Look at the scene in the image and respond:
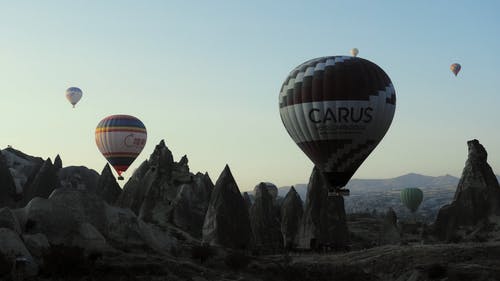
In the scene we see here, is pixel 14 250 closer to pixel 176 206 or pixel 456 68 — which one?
pixel 176 206

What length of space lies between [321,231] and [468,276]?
95.6 ft

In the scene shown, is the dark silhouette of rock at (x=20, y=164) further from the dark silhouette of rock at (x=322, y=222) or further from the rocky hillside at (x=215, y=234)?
the dark silhouette of rock at (x=322, y=222)

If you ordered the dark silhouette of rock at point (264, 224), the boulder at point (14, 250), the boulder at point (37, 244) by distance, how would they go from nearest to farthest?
1. the boulder at point (14, 250)
2. the boulder at point (37, 244)
3. the dark silhouette of rock at point (264, 224)

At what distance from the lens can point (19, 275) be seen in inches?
984

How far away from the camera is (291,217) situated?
6800cm

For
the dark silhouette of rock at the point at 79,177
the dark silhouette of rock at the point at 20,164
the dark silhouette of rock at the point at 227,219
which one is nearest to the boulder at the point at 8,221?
the dark silhouette of rock at the point at 227,219

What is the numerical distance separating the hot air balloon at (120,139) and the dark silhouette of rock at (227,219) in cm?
2331

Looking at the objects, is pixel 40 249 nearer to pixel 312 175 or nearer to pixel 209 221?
pixel 209 221

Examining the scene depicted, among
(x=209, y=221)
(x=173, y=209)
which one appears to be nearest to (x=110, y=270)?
(x=209, y=221)

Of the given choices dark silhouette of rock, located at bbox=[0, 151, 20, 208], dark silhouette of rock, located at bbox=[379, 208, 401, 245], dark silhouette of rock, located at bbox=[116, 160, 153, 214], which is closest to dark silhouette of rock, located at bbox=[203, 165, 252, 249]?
dark silhouette of rock, located at bbox=[379, 208, 401, 245]

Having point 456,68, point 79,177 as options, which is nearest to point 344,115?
point 456,68

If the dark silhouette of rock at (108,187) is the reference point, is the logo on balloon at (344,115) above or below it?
above

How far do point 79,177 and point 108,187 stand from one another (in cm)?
2507

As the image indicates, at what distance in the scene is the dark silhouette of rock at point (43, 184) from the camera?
264 ft
